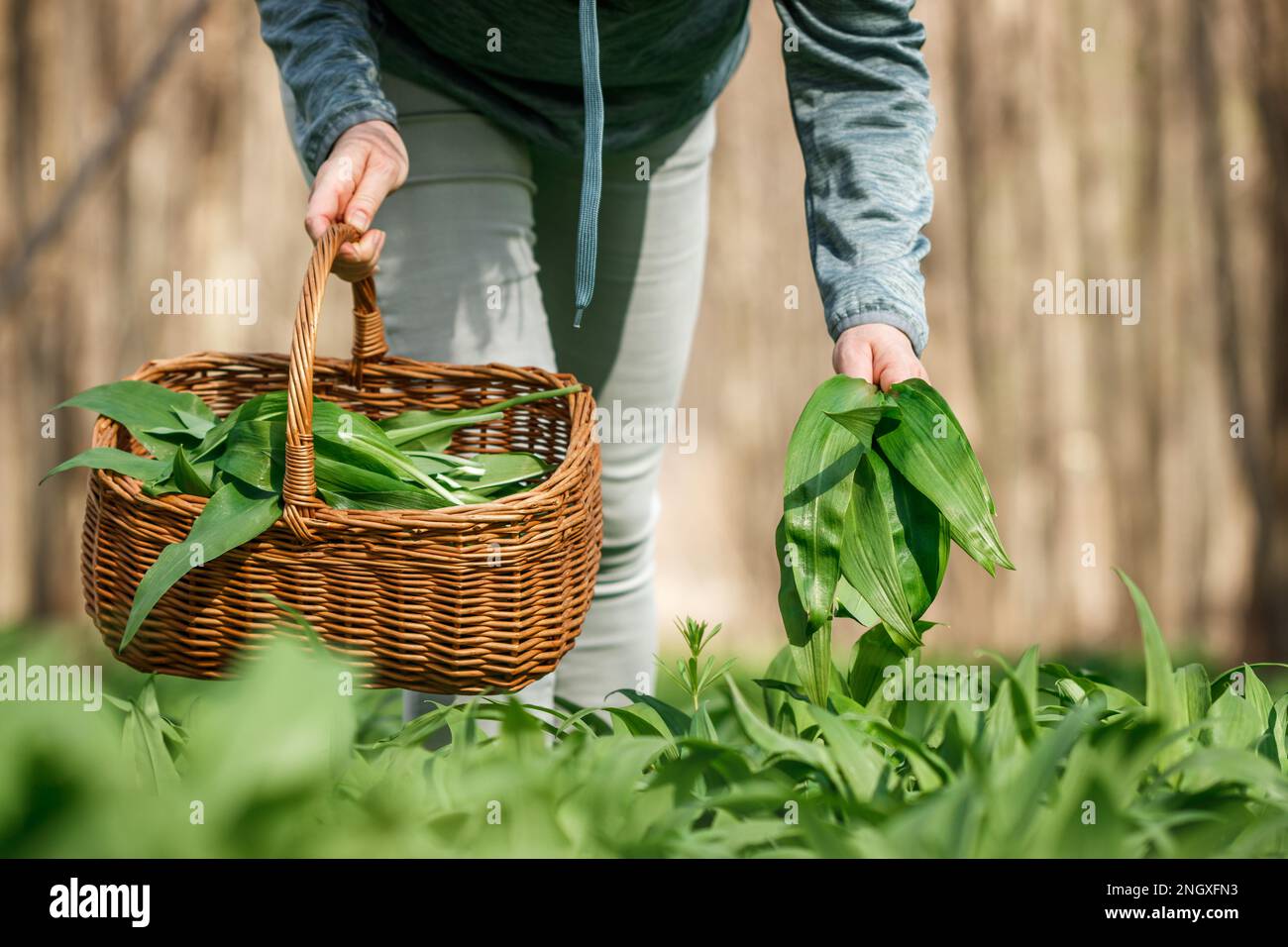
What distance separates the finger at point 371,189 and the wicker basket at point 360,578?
1.0 inches

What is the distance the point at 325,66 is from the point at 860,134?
0.57 meters

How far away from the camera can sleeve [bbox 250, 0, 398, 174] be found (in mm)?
1183

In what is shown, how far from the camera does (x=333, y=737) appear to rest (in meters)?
0.74

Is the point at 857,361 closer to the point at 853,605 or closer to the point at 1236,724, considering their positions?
the point at 853,605

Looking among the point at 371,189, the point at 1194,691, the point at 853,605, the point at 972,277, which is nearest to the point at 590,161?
the point at 371,189

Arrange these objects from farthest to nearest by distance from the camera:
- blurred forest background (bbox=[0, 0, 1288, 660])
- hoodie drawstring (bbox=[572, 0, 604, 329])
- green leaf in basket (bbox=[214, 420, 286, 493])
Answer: blurred forest background (bbox=[0, 0, 1288, 660])
hoodie drawstring (bbox=[572, 0, 604, 329])
green leaf in basket (bbox=[214, 420, 286, 493])

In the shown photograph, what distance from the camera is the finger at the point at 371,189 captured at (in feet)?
3.63

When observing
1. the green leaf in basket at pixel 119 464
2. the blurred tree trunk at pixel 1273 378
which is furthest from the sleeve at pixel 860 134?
the blurred tree trunk at pixel 1273 378

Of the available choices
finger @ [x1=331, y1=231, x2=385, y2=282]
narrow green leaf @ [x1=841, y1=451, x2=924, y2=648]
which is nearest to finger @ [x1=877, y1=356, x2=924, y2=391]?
narrow green leaf @ [x1=841, y1=451, x2=924, y2=648]

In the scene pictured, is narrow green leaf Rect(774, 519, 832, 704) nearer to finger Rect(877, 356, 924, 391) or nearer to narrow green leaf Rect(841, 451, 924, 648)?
narrow green leaf Rect(841, 451, 924, 648)

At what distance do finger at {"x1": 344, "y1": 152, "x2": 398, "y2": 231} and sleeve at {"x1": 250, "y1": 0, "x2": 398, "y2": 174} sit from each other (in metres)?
0.06

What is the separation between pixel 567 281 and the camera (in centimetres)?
163
